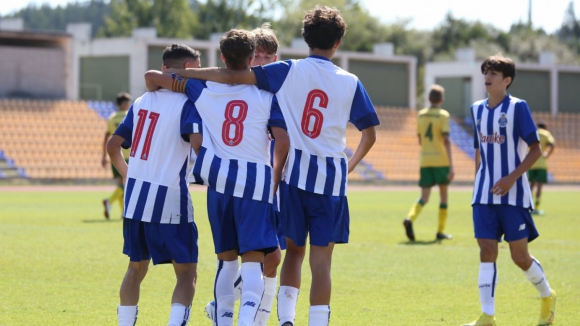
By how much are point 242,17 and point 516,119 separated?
235 feet

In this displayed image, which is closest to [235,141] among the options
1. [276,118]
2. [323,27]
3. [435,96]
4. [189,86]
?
[276,118]

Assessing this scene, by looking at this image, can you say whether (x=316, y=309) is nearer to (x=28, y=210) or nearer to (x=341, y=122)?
(x=341, y=122)

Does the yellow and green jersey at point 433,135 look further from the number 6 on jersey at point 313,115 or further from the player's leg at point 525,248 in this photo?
the number 6 on jersey at point 313,115

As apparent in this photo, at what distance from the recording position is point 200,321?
6855 mm

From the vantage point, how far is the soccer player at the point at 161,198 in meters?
5.57

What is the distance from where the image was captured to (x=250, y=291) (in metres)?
5.39

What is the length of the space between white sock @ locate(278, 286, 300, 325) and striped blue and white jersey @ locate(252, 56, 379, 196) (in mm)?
727

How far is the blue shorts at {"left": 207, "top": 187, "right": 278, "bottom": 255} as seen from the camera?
534 centimetres

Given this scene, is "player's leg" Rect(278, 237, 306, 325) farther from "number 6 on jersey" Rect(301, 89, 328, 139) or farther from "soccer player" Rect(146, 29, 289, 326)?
"number 6 on jersey" Rect(301, 89, 328, 139)

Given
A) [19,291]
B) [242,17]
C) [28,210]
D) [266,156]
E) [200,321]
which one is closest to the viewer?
[266,156]

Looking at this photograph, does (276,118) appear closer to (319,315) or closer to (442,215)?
(319,315)

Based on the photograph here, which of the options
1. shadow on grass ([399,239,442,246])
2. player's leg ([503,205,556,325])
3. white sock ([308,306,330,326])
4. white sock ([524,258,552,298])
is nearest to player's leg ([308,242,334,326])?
white sock ([308,306,330,326])

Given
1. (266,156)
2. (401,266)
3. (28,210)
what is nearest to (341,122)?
(266,156)

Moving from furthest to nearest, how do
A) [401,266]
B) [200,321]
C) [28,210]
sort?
[28,210]
[401,266]
[200,321]
